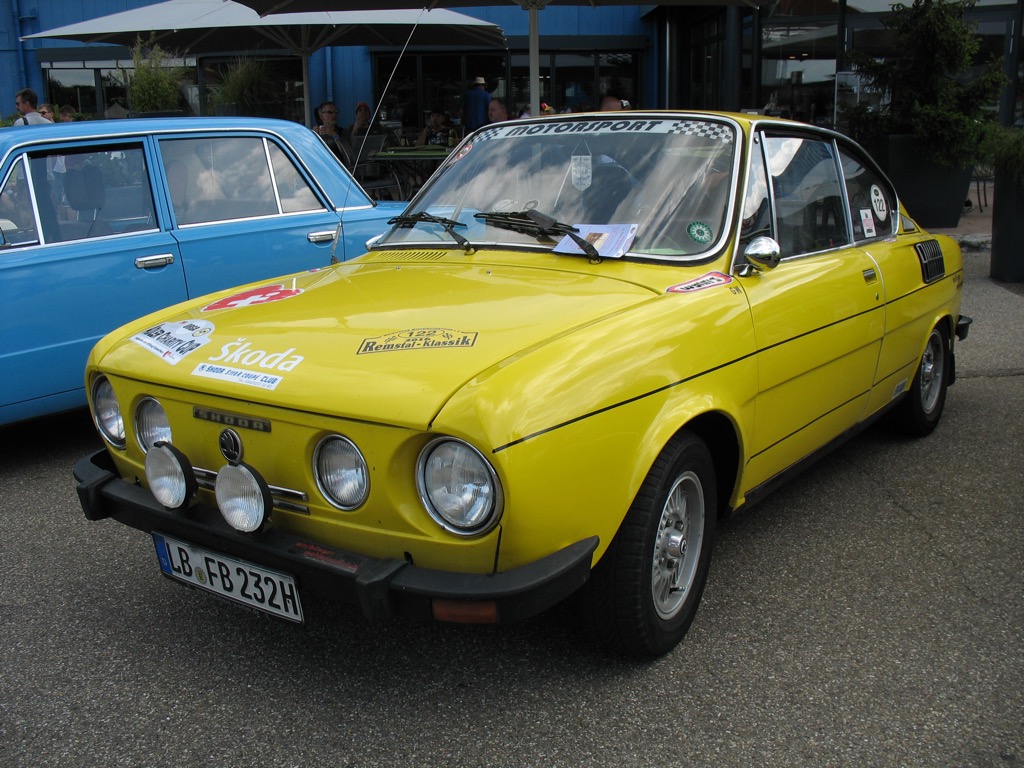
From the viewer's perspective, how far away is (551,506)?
7.47ft

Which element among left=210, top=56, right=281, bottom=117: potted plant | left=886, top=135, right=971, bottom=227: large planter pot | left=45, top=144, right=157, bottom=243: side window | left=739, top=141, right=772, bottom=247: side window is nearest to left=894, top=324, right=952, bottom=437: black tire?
left=739, top=141, right=772, bottom=247: side window

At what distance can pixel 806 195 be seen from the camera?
148 inches

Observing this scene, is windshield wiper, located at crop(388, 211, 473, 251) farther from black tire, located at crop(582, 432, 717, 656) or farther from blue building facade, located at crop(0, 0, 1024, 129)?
blue building facade, located at crop(0, 0, 1024, 129)

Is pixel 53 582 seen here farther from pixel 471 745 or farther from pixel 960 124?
pixel 960 124

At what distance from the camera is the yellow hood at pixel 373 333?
7.80 feet

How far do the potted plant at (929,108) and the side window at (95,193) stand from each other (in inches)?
356

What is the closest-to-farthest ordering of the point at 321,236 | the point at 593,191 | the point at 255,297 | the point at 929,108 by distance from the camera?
the point at 255,297, the point at 593,191, the point at 321,236, the point at 929,108

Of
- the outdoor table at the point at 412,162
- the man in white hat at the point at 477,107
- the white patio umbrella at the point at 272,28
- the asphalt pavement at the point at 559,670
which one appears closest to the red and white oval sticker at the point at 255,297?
the asphalt pavement at the point at 559,670

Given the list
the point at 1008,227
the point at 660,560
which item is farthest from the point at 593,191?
the point at 1008,227

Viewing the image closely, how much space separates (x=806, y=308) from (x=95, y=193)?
12.1 ft

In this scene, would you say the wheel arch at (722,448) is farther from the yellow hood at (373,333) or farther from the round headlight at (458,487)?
the round headlight at (458,487)

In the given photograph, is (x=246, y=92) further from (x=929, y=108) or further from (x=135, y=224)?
(x=135, y=224)

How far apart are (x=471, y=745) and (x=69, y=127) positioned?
4048 mm

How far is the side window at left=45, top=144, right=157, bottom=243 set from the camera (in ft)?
15.6
